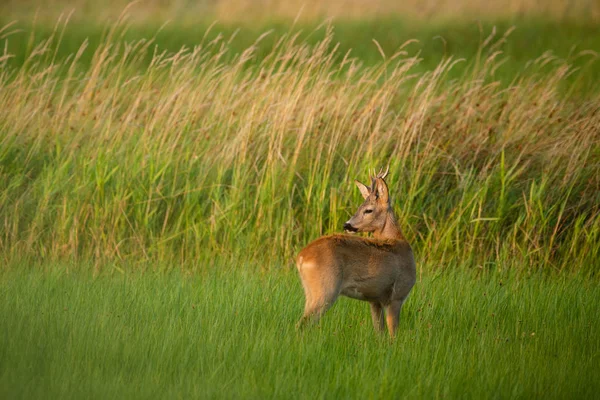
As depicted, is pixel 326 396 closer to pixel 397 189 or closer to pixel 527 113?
pixel 397 189

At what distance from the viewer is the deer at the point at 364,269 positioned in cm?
550

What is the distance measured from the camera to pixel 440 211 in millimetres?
8195

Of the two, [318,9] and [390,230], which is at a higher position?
[318,9]

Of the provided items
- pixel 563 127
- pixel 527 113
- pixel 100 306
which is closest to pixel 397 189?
pixel 527 113

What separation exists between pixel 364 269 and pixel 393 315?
39 cm

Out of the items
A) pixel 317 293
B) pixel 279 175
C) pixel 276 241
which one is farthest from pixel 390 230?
pixel 279 175

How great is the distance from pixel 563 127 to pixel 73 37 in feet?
45.0

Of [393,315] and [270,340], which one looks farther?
[393,315]

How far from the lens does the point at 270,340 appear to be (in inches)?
205

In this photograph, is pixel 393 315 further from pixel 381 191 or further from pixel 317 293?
pixel 381 191

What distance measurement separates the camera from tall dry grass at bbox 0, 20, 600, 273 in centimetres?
759

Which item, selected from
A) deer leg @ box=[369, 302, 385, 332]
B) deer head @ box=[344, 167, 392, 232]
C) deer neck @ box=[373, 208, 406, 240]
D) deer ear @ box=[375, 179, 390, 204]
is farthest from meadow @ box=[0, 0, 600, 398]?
deer ear @ box=[375, 179, 390, 204]

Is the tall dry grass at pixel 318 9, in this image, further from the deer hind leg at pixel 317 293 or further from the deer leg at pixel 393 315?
the deer hind leg at pixel 317 293

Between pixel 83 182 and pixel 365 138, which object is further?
pixel 365 138
